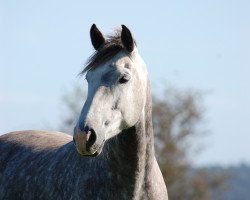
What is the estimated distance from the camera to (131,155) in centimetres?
695

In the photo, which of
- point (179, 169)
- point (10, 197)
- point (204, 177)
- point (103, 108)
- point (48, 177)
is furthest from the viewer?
point (204, 177)

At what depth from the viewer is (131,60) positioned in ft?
22.8

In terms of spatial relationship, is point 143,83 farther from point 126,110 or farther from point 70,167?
point 70,167

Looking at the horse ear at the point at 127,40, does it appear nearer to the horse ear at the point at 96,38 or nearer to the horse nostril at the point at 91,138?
the horse ear at the point at 96,38

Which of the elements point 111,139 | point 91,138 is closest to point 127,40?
point 111,139

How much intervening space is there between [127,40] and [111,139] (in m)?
0.88

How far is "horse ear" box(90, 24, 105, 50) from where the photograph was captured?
7.11m

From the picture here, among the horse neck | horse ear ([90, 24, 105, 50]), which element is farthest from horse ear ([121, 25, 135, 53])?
the horse neck

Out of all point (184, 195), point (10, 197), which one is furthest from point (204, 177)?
point (10, 197)

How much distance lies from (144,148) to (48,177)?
3.86 feet

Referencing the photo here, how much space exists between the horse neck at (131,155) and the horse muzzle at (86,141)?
73 centimetres

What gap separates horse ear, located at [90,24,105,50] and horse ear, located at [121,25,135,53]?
0.74 ft

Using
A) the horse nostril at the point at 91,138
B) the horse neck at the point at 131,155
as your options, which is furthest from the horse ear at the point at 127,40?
the horse nostril at the point at 91,138

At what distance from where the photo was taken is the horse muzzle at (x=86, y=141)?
6109 mm
